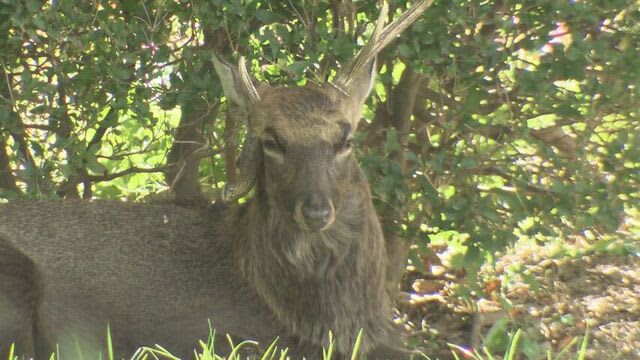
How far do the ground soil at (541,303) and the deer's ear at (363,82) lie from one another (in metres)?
1.63

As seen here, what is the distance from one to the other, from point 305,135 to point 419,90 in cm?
167

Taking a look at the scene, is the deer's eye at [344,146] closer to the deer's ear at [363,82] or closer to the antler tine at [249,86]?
the deer's ear at [363,82]

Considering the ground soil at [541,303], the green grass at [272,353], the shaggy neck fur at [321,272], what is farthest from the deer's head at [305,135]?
the ground soil at [541,303]

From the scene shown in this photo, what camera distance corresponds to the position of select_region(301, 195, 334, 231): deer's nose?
489cm

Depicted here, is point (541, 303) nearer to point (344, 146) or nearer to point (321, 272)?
point (321, 272)

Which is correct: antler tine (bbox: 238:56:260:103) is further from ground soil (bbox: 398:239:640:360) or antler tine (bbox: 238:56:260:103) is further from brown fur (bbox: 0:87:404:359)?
ground soil (bbox: 398:239:640:360)

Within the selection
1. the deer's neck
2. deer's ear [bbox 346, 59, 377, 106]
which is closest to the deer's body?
the deer's neck

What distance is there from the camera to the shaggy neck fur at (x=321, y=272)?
17.6 feet

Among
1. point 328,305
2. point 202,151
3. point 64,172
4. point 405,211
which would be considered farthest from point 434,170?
point 64,172

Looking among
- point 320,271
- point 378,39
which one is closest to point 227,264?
point 320,271

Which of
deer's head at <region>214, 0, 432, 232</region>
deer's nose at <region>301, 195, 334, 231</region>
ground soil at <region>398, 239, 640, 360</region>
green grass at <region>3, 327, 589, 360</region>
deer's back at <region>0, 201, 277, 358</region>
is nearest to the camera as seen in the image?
green grass at <region>3, 327, 589, 360</region>

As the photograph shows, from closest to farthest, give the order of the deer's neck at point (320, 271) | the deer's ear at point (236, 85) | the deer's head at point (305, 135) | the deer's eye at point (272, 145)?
the deer's head at point (305, 135), the deer's eye at point (272, 145), the deer's neck at point (320, 271), the deer's ear at point (236, 85)

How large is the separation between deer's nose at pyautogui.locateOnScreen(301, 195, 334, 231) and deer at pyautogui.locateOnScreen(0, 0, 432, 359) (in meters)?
0.09

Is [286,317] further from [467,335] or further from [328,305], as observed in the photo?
[467,335]
